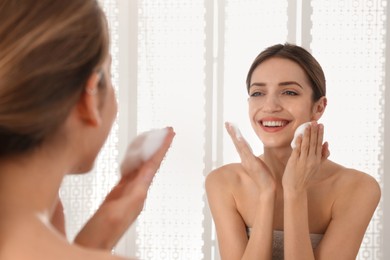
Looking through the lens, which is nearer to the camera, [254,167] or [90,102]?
[90,102]

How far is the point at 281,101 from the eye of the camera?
1.86m

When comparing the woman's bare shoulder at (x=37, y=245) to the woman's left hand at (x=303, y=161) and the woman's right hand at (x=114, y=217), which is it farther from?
the woman's left hand at (x=303, y=161)

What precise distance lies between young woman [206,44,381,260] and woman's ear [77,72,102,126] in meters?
1.04

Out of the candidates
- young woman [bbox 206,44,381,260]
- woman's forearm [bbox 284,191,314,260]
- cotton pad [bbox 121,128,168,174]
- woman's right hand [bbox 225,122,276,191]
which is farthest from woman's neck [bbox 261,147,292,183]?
cotton pad [bbox 121,128,168,174]

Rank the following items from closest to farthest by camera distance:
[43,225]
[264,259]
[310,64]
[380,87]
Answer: [43,225] → [264,259] → [310,64] → [380,87]

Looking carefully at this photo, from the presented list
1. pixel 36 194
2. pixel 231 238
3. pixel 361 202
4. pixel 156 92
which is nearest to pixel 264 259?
pixel 231 238

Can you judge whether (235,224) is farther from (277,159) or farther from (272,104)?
(272,104)

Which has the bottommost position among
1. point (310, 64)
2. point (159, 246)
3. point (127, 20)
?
point (159, 246)

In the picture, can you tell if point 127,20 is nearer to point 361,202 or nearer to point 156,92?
point 156,92

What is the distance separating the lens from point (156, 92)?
10.1 feet

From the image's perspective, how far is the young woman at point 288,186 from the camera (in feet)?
5.46

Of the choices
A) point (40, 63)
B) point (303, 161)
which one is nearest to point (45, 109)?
point (40, 63)

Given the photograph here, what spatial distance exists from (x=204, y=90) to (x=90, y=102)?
235 centimetres

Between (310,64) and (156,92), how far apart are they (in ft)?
→ 4.38
